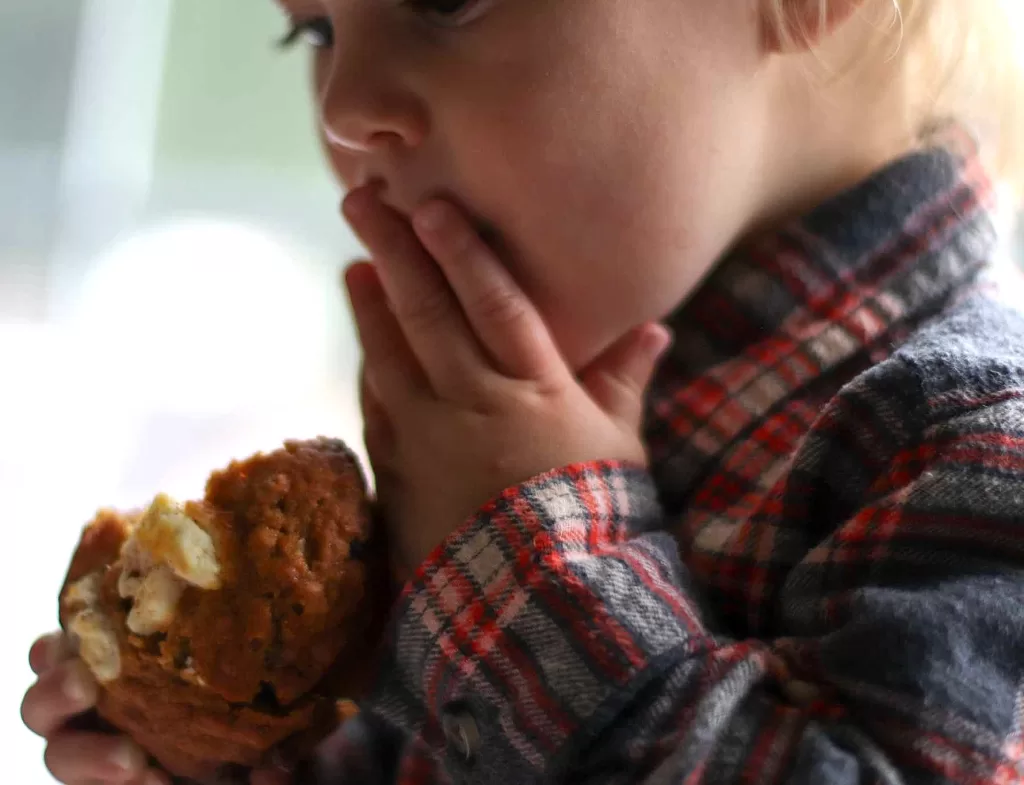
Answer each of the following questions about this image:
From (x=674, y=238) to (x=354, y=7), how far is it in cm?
21

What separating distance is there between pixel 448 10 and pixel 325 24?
0.40 ft

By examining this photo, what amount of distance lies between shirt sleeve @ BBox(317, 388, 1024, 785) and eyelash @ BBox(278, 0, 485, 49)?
24 cm

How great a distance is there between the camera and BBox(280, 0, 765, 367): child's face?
50 cm

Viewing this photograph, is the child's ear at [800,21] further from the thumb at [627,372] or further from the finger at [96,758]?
the finger at [96,758]

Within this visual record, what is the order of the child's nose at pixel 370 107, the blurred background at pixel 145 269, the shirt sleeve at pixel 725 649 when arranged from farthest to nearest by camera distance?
the blurred background at pixel 145 269, the child's nose at pixel 370 107, the shirt sleeve at pixel 725 649

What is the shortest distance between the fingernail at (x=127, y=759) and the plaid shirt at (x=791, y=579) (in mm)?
107

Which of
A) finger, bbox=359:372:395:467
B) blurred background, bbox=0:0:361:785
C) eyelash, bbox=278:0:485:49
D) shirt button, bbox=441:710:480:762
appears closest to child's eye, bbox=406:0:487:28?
eyelash, bbox=278:0:485:49

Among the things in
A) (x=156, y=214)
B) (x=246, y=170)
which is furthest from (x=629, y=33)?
(x=246, y=170)

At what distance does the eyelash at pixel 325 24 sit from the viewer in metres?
0.51

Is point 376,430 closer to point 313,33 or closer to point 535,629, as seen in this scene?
point 535,629

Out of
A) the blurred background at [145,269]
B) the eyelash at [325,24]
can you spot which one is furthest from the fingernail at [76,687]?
the blurred background at [145,269]

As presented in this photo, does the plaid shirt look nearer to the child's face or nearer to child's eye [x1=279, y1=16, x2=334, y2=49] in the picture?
the child's face

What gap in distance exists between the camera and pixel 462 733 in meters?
0.45

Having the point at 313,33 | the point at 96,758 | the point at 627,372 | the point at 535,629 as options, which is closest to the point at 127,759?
the point at 96,758
